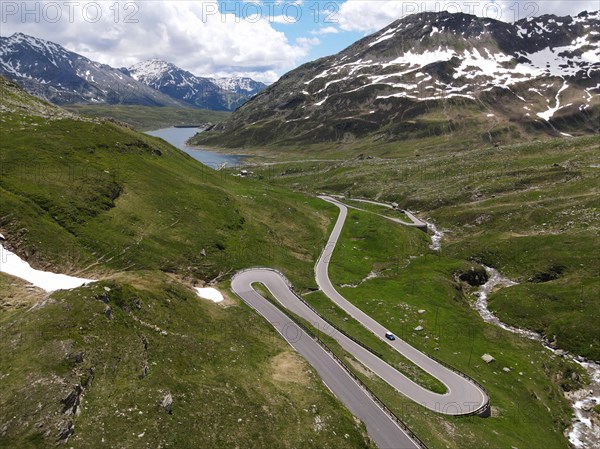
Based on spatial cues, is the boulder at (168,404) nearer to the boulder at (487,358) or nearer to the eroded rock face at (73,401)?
the eroded rock face at (73,401)

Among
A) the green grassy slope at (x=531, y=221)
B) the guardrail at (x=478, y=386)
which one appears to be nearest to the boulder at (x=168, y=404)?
the guardrail at (x=478, y=386)

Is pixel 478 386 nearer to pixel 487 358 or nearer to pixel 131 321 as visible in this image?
pixel 487 358

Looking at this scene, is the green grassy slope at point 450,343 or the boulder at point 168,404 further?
the green grassy slope at point 450,343

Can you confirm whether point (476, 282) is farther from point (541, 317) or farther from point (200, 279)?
point (200, 279)

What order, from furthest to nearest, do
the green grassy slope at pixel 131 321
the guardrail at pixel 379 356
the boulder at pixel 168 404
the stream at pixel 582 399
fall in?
the stream at pixel 582 399 < the guardrail at pixel 379 356 < the boulder at pixel 168 404 < the green grassy slope at pixel 131 321

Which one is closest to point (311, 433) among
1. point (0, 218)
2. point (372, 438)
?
point (372, 438)

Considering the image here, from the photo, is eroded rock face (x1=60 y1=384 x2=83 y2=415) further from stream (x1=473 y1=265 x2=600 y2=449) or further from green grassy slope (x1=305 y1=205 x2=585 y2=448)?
stream (x1=473 y1=265 x2=600 y2=449)

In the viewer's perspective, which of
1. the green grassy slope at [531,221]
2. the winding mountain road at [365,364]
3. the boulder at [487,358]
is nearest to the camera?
the winding mountain road at [365,364]

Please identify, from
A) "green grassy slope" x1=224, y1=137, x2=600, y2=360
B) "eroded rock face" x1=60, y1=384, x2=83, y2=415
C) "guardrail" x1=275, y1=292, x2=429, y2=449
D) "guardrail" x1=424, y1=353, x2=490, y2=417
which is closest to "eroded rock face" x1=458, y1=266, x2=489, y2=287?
"green grassy slope" x1=224, y1=137, x2=600, y2=360
